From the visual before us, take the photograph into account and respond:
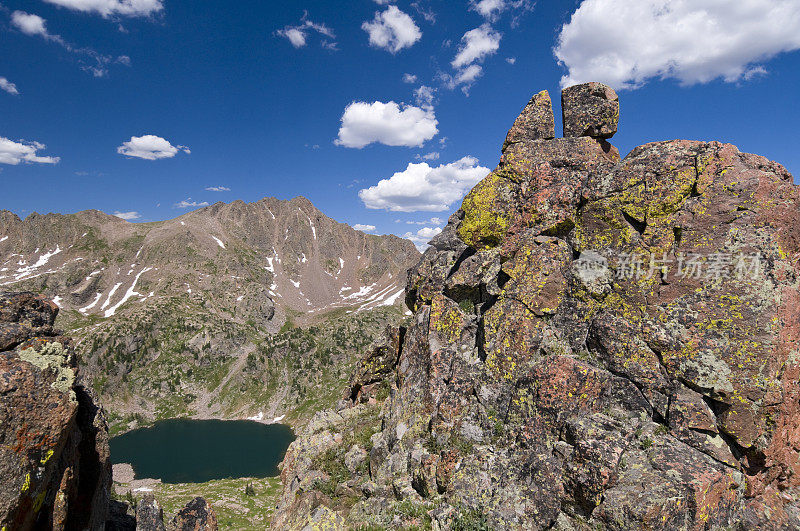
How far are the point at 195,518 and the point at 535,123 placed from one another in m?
34.3

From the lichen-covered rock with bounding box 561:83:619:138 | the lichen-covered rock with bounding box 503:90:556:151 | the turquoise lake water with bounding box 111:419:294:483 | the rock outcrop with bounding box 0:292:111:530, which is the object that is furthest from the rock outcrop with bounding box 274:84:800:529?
the turquoise lake water with bounding box 111:419:294:483

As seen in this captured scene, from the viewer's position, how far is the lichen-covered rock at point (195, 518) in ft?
76.3

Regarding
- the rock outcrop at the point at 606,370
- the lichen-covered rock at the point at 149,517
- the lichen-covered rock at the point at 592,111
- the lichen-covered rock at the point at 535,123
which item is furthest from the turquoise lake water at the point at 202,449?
the lichen-covered rock at the point at 592,111

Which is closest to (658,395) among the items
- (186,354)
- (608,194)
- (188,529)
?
(608,194)

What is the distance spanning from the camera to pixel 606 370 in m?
14.9

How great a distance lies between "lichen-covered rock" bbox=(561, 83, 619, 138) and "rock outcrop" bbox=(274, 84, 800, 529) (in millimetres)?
2191

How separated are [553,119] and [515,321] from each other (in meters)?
14.1

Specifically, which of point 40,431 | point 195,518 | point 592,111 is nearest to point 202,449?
point 195,518

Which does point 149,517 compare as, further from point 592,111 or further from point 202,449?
point 202,449

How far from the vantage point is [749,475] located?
500 inches

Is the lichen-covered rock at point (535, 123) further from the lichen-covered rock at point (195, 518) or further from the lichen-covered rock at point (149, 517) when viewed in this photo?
the lichen-covered rock at point (195, 518)

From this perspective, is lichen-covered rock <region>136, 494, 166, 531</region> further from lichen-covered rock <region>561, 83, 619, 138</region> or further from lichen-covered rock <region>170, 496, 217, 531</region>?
lichen-covered rock <region>561, 83, 619, 138</region>

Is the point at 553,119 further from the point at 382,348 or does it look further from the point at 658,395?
the point at 382,348

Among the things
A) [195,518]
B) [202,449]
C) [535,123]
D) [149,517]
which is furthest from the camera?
[202,449]
